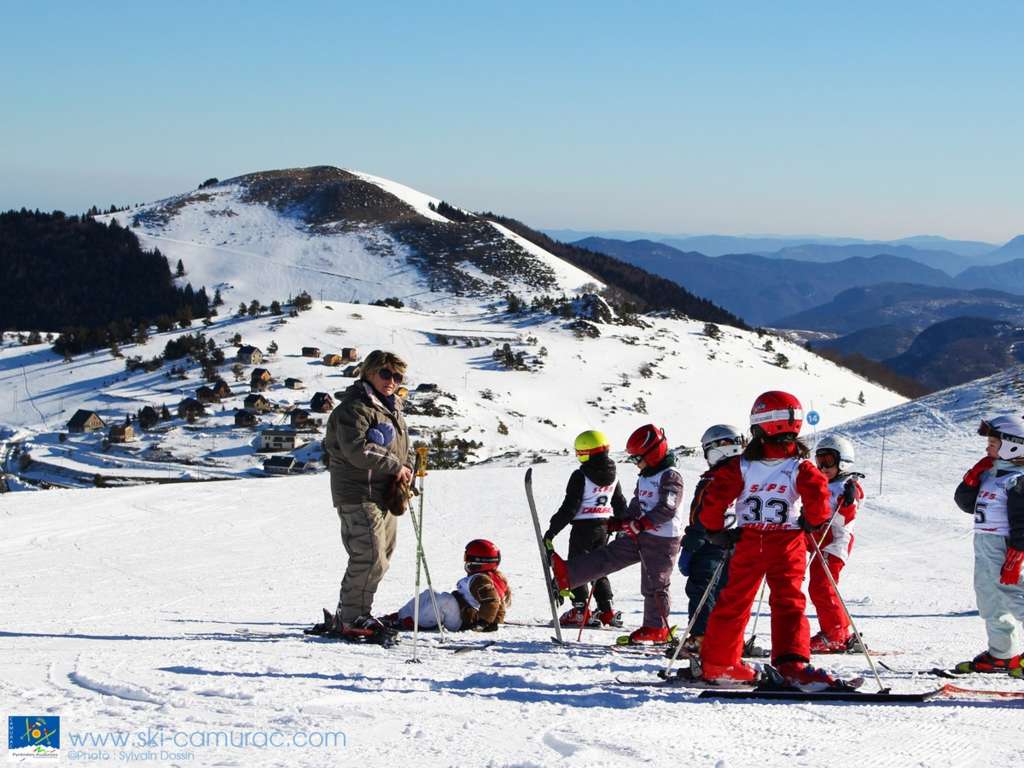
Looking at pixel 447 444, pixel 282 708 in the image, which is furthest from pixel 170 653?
pixel 447 444

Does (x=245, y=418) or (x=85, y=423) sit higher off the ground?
(x=245, y=418)

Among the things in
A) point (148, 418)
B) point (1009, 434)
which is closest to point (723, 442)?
point (1009, 434)

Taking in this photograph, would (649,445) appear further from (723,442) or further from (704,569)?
(704,569)

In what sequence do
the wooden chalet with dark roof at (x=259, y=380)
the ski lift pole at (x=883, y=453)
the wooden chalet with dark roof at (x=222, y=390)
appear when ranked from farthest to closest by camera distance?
the wooden chalet with dark roof at (x=259, y=380) → the wooden chalet with dark roof at (x=222, y=390) → the ski lift pole at (x=883, y=453)

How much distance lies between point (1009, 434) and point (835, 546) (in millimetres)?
2387

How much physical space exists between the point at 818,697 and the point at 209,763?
3.32m

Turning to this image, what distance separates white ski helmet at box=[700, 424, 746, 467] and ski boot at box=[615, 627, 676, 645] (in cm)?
154

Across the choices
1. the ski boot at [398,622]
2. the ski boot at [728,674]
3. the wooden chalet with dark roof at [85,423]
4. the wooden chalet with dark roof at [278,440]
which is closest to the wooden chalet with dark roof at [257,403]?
the wooden chalet with dark roof at [278,440]

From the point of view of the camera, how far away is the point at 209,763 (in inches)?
153

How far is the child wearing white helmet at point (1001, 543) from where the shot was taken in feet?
20.7

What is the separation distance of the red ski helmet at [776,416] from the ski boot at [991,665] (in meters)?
2.13

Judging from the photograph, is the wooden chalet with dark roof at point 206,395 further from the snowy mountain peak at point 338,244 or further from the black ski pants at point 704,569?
the black ski pants at point 704,569

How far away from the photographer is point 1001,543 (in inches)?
256
